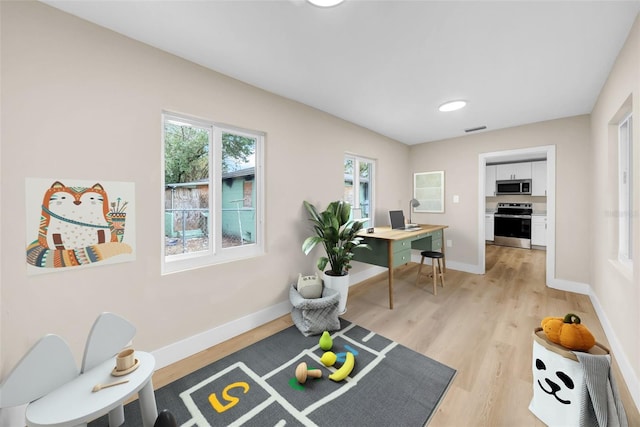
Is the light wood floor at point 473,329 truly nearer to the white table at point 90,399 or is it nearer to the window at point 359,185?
the white table at point 90,399

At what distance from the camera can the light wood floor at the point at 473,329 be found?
1.52 metres

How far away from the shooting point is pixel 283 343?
2.16m

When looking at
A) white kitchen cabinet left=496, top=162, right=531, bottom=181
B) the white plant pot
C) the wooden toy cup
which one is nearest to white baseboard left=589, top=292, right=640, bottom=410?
the white plant pot

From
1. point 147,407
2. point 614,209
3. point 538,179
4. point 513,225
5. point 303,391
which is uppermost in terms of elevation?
point 538,179

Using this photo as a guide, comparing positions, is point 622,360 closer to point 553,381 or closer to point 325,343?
point 553,381

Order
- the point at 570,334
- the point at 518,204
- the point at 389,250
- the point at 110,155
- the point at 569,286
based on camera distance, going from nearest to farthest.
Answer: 1. the point at 570,334
2. the point at 110,155
3. the point at 389,250
4. the point at 569,286
5. the point at 518,204

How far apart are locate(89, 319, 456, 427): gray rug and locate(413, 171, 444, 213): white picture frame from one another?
3181 millimetres

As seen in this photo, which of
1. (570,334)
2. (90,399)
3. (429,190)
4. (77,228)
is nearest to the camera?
(90,399)

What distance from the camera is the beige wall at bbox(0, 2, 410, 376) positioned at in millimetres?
1354

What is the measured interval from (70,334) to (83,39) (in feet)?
6.14

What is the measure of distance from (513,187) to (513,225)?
37.9 inches

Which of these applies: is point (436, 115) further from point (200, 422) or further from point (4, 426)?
point (4, 426)

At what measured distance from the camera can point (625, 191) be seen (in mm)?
2092

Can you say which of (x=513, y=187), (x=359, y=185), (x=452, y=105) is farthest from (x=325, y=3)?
(x=513, y=187)
